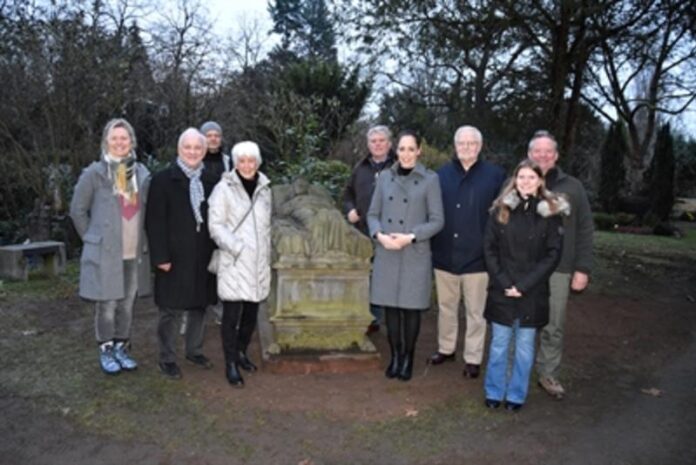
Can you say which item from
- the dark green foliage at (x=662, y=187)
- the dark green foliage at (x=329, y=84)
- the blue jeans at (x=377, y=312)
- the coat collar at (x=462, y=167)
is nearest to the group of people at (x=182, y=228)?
the coat collar at (x=462, y=167)

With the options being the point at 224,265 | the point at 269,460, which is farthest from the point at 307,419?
the point at 224,265

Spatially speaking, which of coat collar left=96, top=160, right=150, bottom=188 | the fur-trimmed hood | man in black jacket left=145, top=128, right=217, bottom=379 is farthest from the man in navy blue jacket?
coat collar left=96, top=160, right=150, bottom=188

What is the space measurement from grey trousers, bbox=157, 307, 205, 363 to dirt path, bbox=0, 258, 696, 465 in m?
0.18

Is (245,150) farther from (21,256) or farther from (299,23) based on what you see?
(299,23)

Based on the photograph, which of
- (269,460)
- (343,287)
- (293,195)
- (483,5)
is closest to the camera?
(269,460)

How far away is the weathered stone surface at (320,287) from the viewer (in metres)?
4.70

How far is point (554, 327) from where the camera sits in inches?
169

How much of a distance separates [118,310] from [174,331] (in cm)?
45

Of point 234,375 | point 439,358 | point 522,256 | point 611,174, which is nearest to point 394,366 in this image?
point 439,358

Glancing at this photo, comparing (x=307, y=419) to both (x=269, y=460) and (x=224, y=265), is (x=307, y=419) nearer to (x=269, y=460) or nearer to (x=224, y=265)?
(x=269, y=460)

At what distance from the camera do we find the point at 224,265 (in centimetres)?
425

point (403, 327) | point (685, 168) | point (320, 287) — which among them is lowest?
point (403, 327)

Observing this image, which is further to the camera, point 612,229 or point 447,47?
point 612,229

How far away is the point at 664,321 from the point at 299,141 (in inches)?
230
